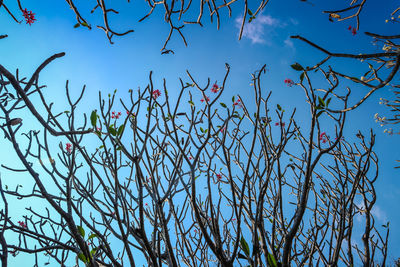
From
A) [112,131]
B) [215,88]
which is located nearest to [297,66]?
[112,131]

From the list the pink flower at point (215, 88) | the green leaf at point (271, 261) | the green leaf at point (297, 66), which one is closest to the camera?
the green leaf at point (297, 66)

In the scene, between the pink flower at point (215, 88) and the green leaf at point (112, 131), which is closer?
the green leaf at point (112, 131)

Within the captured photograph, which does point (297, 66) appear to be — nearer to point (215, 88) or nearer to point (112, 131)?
point (112, 131)

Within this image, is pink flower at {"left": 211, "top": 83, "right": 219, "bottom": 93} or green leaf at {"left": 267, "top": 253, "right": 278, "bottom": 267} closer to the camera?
green leaf at {"left": 267, "top": 253, "right": 278, "bottom": 267}

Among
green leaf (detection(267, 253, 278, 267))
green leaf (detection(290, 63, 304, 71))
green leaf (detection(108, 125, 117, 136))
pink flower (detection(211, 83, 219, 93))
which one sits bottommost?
green leaf (detection(267, 253, 278, 267))

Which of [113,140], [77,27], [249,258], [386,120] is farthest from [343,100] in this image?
[386,120]

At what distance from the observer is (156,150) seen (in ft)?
7.88

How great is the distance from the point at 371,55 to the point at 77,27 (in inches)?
69.7

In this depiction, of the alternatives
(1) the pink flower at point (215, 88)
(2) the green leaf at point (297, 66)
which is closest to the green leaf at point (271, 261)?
(2) the green leaf at point (297, 66)

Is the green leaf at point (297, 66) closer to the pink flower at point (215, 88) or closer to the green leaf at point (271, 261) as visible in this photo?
the green leaf at point (271, 261)

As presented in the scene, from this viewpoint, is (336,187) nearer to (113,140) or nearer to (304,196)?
(304,196)

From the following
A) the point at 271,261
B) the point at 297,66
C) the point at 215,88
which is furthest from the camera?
the point at 215,88

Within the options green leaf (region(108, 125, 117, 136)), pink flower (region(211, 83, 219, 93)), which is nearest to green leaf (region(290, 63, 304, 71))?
green leaf (region(108, 125, 117, 136))

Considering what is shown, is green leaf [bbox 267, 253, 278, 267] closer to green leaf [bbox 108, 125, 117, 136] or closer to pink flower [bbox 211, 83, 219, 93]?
green leaf [bbox 108, 125, 117, 136]
